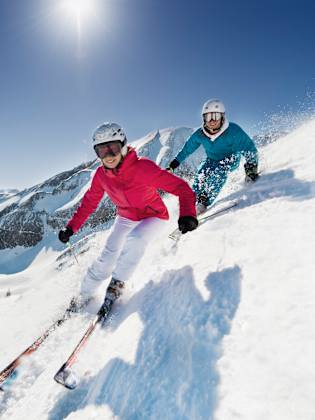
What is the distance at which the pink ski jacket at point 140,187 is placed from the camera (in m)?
5.05

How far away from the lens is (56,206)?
627 ft

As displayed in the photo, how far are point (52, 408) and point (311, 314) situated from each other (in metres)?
2.84

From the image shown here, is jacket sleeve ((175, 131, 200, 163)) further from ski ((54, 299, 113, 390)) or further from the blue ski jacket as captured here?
ski ((54, 299, 113, 390))

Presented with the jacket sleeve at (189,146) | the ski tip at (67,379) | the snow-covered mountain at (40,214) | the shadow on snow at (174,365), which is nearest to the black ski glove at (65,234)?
the shadow on snow at (174,365)

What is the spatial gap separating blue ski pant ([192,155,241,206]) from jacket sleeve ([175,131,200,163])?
2.80 feet

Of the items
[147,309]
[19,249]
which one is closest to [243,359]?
[147,309]

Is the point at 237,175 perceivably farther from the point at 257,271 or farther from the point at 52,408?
the point at 52,408

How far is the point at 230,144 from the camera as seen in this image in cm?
823

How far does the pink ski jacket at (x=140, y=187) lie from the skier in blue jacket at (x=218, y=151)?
2.70 metres

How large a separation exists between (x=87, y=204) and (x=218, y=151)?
408 cm

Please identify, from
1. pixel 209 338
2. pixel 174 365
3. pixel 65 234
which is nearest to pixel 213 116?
pixel 65 234

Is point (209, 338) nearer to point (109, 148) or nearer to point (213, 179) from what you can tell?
point (109, 148)

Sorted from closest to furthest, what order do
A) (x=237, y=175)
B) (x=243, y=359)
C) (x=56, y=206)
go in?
(x=243, y=359)
(x=237, y=175)
(x=56, y=206)

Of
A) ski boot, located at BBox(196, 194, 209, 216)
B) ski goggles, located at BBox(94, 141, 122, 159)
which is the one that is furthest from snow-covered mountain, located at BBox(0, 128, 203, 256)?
ski goggles, located at BBox(94, 141, 122, 159)
